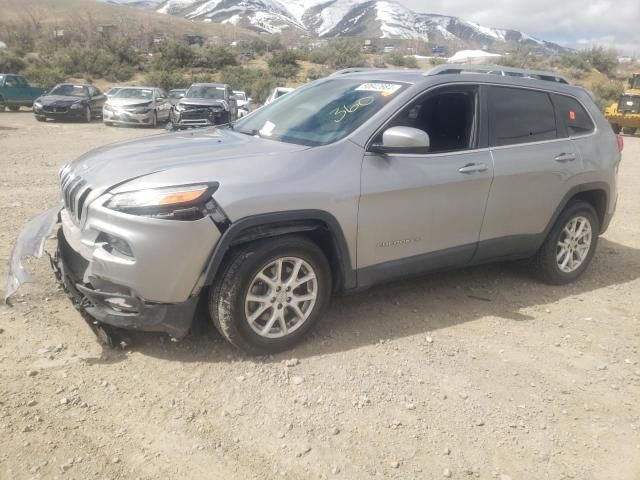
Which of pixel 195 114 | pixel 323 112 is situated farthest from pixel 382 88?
pixel 195 114

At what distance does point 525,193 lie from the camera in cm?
445

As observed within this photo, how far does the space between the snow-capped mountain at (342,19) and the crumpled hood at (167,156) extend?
133 m

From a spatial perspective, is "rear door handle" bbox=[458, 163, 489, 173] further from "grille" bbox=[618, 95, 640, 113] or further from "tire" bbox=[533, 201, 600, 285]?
"grille" bbox=[618, 95, 640, 113]

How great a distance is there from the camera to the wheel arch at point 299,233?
314cm

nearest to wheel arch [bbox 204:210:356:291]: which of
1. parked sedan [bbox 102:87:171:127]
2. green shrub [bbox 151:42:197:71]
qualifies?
parked sedan [bbox 102:87:171:127]

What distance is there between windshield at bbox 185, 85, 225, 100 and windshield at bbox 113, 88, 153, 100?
1863mm

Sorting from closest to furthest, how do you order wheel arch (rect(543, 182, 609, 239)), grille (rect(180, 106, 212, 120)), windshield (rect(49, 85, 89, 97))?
wheel arch (rect(543, 182, 609, 239)) < grille (rect(180, 106, 212, 120)) < windshield (rect(49, 85, 89, 97))

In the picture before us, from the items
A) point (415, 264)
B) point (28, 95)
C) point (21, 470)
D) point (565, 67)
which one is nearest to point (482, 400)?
point (415, 264)

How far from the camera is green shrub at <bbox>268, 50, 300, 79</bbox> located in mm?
42969

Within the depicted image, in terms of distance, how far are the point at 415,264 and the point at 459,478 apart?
1.69m

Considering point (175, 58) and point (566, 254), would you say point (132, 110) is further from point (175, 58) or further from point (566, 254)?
point (175, 58)

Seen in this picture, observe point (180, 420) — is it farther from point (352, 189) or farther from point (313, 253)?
point (352, 189)

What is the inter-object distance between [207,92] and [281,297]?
1650cm

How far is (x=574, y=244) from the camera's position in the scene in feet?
16.6
